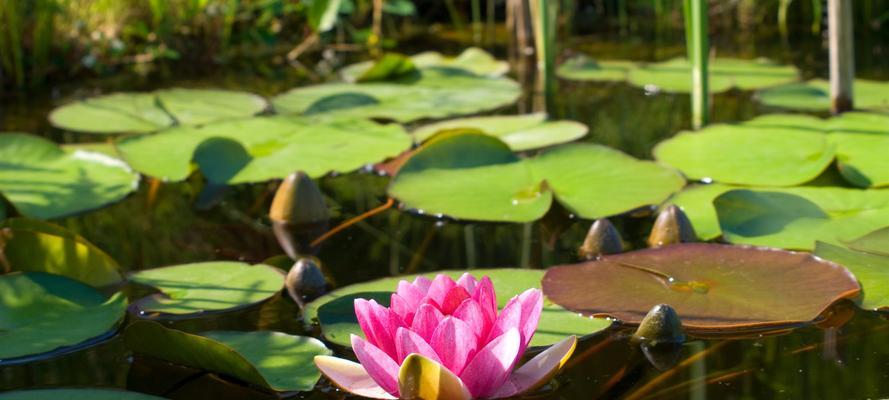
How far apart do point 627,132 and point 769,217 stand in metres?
0.94

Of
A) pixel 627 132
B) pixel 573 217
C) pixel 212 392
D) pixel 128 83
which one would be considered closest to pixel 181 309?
pixel 212 392

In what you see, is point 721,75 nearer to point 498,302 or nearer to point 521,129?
point 521,129

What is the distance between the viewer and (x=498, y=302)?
1749 millimetres

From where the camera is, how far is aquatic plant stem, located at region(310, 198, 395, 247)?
2271 mm

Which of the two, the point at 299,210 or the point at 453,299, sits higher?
the point at 453,299

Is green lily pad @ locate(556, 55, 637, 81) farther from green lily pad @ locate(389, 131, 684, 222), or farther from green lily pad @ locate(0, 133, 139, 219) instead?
green lily pad @ locate(0, 133, 139, 219)

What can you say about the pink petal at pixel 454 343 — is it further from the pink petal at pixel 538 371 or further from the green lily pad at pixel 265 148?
the green lily pad at pixel 265 148

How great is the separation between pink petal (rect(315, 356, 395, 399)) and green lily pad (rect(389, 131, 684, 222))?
879mm

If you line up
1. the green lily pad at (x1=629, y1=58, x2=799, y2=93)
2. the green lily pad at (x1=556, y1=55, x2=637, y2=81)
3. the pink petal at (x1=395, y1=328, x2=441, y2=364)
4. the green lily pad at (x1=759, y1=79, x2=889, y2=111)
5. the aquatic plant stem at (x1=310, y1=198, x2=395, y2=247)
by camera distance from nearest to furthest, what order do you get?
the pink petal at (x1=395, y1=328, x2=441, y2=364), the aquatic plant stem at (x1=310, y1=198, x2=395, y2=247), the green lily pad at (x1=759, y1=79, x2=889, y2=111), the green lily pad at (x1=629, y1=58, x2=799, y2=93), the green lily pad at (x1=556, y1=55, x2=637, y2=81)

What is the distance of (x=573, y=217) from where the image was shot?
7.59ft

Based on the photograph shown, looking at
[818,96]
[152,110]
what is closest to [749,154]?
[818,96]

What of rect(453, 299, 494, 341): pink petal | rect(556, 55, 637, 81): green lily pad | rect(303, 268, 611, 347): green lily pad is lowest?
rect(303, 268, 611, 347): green lily pad

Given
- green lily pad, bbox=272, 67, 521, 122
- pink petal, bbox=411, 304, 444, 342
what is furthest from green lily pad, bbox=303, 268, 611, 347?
green lily pad, bbox=272, 67, 521, 122

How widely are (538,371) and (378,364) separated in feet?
0.70
